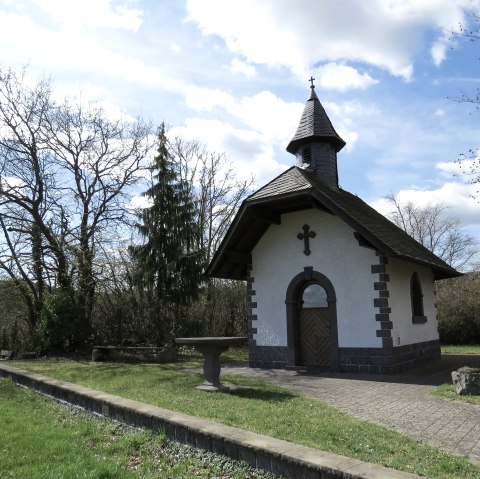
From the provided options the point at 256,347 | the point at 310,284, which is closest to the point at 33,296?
the point at 256,347

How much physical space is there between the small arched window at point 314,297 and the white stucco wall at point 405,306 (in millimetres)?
1786

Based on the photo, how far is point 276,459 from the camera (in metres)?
4.38

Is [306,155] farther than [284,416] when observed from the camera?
Yes

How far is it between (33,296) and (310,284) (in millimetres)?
13909

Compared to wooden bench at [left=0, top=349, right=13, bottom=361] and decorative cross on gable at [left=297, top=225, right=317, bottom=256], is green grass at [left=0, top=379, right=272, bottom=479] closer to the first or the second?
decorative cross on gable at [left=297, top=225, right=317, bottom=256]

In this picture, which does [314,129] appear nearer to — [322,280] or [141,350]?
[322,280]

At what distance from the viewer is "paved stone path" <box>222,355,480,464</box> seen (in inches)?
234

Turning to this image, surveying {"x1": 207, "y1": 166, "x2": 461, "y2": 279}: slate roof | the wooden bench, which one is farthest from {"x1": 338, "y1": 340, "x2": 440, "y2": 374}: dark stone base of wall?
the wooden bench

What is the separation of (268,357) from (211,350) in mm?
4925

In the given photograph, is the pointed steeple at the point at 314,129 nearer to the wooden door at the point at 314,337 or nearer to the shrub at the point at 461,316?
the wooden door at the point at 314,337

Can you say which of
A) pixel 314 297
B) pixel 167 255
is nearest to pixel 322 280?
pixel 314 297

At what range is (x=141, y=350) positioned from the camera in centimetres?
1628

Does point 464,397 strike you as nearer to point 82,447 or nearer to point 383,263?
point 383,263

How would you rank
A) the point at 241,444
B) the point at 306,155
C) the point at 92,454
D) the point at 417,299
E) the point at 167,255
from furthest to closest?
the point at 167,255, the point at 306,155, the point at 417,299, the point at 92,454, the point at 241,444
